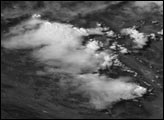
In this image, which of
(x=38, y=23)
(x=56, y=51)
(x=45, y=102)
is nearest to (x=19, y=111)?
(x=45, y=102)

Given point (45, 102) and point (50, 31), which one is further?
point (50, 31)

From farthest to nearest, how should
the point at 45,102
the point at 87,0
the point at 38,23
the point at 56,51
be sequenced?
the point at 87,0
the point at 38,23
the point at 56,51
the point at 45,102

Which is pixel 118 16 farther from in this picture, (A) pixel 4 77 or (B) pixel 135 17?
(A) pixel 4 77

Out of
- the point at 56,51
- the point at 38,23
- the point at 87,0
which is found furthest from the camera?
the point at 87,0

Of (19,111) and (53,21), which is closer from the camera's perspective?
(19,111)

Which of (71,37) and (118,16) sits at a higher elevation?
(118,16)

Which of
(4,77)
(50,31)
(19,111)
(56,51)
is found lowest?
(19,111)

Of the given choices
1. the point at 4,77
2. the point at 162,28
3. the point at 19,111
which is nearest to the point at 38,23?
the point at 4,77

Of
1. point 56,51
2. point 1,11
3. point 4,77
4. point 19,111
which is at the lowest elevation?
point 19,111

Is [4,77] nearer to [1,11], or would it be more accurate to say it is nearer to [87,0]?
[1,11]
